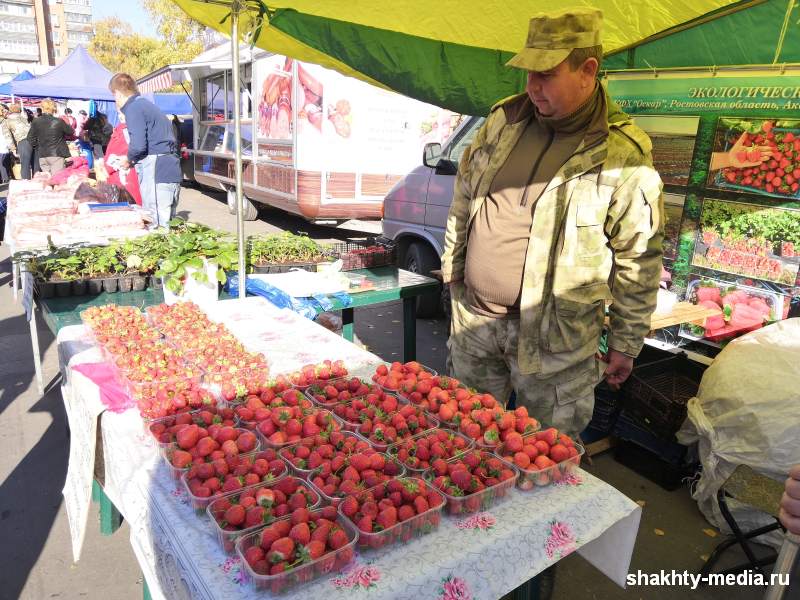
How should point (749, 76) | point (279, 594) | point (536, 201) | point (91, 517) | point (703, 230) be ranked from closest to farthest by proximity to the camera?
point (279, 594) → point (536, 201) → point (91, 517) → point (749, 76) → point (703, 230)

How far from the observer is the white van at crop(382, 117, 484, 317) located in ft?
18.9

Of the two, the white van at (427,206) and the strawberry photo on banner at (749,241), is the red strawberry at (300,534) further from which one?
the white van at (427,206)

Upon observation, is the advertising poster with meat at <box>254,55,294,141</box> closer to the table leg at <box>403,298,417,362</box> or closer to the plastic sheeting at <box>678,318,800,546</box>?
the table leg at <box>403,298,417,362</box>

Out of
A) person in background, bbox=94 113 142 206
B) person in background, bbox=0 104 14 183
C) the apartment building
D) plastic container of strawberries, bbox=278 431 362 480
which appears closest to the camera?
plastic container of strawberries, bbox=278 431 362 480

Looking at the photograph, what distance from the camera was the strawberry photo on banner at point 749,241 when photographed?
3482 mm

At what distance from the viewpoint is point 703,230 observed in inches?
153

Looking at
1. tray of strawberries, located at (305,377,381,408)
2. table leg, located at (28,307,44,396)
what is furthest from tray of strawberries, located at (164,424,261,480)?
table leg, located at (28,307,44,396)

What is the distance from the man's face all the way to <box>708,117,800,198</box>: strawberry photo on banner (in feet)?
6.14

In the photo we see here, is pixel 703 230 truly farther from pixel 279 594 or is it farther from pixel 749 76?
pixel 279 594

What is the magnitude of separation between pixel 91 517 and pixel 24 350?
301cm

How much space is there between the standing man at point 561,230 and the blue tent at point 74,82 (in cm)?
1656

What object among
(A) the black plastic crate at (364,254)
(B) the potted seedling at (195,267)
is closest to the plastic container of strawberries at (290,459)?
(B) the potted seedling at (195,267)

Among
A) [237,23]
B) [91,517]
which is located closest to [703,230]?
[237,23]

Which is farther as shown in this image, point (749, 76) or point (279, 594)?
point (749, 76)
